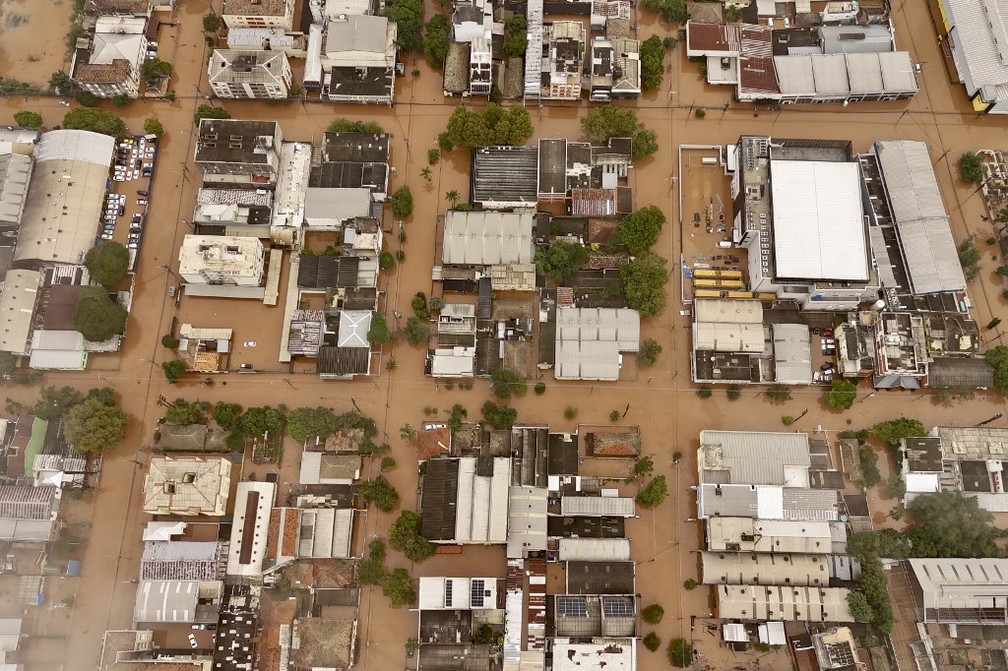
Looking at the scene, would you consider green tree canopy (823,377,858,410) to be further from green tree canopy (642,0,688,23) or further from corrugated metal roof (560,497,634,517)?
green tree canopy (642,0,688,23)

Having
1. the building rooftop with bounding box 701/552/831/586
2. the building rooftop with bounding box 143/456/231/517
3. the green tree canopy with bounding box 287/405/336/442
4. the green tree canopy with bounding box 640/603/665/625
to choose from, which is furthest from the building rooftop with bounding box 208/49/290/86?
the building rooftop with bounding box 701/552/831/586

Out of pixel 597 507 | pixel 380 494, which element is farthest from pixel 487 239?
pixel 597 507

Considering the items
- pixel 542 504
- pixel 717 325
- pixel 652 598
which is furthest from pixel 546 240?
pixel 652 598

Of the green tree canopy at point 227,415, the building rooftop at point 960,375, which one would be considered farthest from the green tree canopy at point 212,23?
the building rooftop at point 960,375

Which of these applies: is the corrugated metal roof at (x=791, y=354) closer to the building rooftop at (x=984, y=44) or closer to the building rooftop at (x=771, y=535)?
the building rooftop at (x=771, y=535)

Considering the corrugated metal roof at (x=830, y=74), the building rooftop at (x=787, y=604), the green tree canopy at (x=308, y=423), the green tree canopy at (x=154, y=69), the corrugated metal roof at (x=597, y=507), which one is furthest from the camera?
the green tree canopy at (x=154, y=69)
